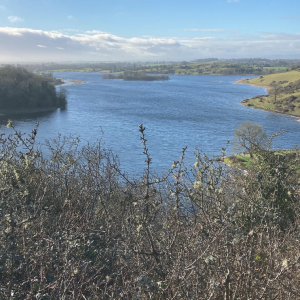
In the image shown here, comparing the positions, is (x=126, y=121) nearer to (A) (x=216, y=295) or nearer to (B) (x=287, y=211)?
(B) (x=287, y=211)

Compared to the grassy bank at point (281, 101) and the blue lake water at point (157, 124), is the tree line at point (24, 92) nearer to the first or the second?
the blue lake water at point (157, 124)

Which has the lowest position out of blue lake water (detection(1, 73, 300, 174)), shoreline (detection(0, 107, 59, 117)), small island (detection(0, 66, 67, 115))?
blue lake water (detection(1, 73, 300, 174))

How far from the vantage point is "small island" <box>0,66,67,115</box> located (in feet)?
145

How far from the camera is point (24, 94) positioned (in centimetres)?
4569

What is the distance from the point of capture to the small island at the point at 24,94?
4409 centimetres

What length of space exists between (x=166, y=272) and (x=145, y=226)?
48 centimetres

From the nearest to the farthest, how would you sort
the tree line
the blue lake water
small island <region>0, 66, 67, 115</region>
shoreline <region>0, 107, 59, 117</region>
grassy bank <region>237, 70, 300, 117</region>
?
the blue lake water → shoreline <region>0, 107, 59, 117</region> → small island <region>0, 66, 67, 115</region> → the tree line → grassy bank <region>237, 70, 300, 117</region>

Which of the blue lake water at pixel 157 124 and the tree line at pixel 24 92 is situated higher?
the tree line at pixel 24 92

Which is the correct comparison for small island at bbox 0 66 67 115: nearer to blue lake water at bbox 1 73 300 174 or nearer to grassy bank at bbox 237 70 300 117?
blue lake water at bbox 1 73 300 174

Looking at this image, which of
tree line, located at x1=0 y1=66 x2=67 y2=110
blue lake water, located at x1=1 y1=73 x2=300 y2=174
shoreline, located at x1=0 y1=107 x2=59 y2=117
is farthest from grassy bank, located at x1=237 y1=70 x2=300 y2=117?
shoreline, located at x1=0 y1=107 x2=59 y2=117

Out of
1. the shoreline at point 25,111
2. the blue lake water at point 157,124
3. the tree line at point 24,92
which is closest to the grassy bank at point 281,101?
the blue lake water at point 157,124

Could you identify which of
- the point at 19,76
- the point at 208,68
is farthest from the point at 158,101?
the point at 208,68

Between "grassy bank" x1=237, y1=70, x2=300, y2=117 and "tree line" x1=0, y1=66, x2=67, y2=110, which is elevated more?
"tree line" x1=0, y1=66, x2=67, y2=110

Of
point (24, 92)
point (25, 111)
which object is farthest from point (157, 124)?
point (24, 92)
